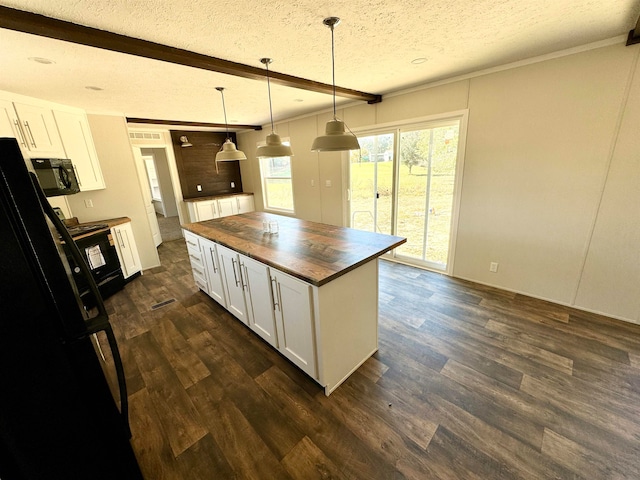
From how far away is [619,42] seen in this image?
2.01 m

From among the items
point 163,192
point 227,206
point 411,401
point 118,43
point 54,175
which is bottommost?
point 411,401

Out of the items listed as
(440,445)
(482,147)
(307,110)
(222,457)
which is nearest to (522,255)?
(482,147)

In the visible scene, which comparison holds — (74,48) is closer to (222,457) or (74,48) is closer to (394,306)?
(222,457)

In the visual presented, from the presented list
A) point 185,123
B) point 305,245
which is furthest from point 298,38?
point 185,123

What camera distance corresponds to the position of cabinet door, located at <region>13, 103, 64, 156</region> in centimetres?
267

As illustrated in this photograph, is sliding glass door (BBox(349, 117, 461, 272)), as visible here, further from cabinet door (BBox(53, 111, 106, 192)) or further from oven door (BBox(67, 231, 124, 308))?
cabinet door (BBox(53, 111, 106, 192))

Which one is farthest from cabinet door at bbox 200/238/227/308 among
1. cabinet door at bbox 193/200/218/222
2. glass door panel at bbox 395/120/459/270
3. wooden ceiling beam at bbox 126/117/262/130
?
cabinet door at bbox 193/200/218/222

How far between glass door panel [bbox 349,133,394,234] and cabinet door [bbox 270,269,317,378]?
8.52 feet

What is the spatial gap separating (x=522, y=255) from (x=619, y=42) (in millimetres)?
1923

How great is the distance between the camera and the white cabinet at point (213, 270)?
104 inches

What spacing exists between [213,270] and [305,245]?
1276mm

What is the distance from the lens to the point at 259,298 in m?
2.12

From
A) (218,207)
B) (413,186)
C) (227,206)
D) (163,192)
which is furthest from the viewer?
(163,192)

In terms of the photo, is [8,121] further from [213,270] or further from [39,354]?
[39,354]
